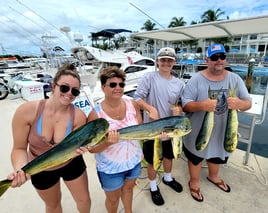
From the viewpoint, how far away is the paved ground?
2135mm

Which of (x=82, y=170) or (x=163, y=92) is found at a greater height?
(x=163, y=92)

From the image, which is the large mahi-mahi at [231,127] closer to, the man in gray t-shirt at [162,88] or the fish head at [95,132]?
the man in gray t-shirt at [162,88]

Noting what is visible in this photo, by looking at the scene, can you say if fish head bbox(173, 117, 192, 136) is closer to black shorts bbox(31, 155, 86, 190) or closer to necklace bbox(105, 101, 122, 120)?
necklace bbox(105, 101, 122, 120)

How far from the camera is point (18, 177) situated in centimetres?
110

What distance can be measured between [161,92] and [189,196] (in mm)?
1432

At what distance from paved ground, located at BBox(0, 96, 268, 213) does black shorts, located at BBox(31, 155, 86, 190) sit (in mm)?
929

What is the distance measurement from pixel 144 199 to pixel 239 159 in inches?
75.0

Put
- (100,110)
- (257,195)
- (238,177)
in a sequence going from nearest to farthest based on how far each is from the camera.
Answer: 1. (100,110)
2. (257,195)
3. (238,177)

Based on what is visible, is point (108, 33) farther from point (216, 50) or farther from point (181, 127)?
point (181, 127)

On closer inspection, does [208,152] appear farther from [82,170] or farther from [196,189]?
[82,170]

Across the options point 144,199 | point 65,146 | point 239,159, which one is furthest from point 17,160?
point 239,159

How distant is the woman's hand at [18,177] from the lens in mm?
1076

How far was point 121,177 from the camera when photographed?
1601mm

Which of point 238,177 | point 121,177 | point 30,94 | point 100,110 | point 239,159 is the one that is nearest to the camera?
point 100,110
